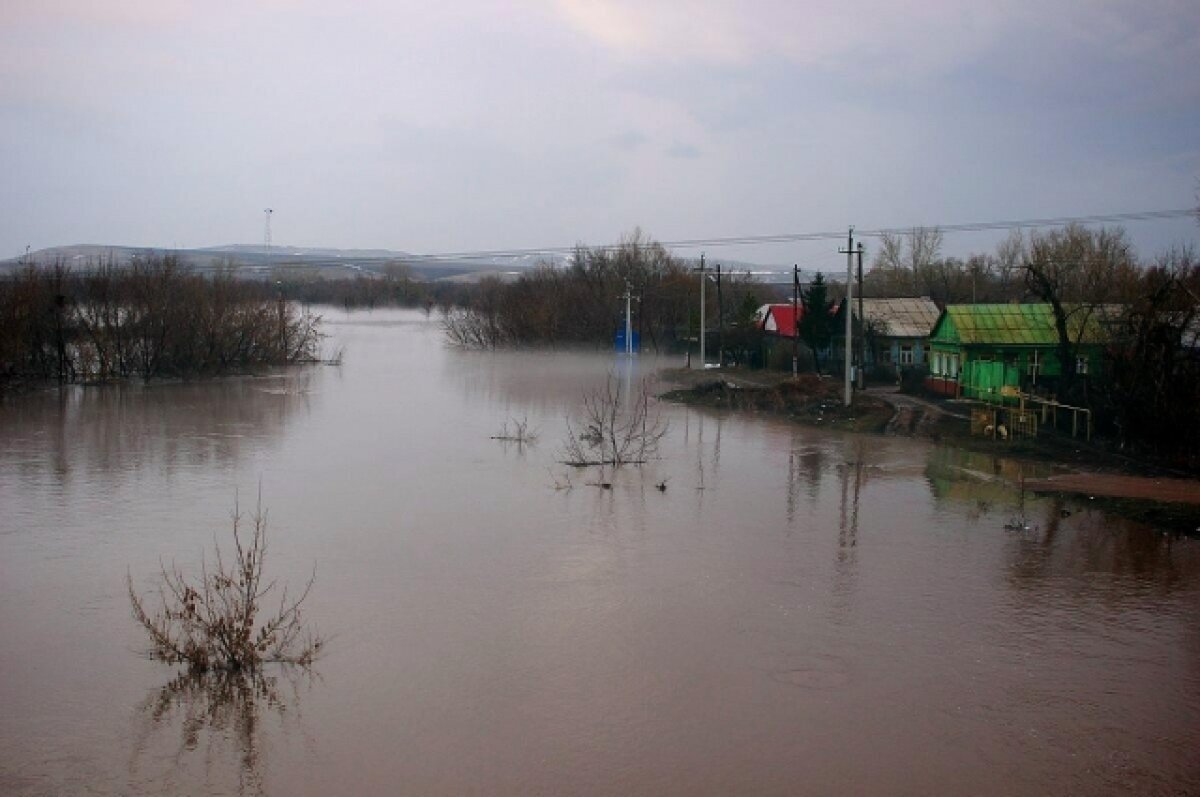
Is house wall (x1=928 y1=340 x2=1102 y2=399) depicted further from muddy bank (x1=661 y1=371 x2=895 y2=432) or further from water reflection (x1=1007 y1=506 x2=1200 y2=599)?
water reflection (x1=1007 y1=506 x2=1200 y2=599)

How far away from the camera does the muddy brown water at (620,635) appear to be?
22.6 feet

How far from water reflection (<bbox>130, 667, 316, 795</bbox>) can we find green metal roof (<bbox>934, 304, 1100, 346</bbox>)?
64.1 ft

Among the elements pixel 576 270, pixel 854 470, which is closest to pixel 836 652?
pixel 854 470

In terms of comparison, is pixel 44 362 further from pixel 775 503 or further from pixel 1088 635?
pixel 1088 635

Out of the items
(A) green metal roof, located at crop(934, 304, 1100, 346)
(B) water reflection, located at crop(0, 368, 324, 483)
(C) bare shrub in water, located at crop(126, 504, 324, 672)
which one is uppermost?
(A) green metal roof, located at crop(934, 304, 1100, 346)

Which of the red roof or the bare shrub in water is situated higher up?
the red roof

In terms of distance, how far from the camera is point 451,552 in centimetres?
1177

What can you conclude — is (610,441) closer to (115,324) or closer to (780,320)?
(115,324)

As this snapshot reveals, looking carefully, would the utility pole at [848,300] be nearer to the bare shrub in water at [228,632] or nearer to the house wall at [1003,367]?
the house wall at [1003,367]

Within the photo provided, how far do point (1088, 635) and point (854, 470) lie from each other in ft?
26.7

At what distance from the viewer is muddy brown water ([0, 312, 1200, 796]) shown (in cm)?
688

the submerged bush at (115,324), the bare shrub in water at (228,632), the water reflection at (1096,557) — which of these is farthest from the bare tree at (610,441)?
the submerged bush at (115,324)

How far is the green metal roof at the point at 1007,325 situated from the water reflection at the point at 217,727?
1955 centimetres

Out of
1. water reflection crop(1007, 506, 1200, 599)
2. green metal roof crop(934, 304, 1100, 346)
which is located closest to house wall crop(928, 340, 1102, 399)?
green metal roof crop(934, 304, 1100, 346)
